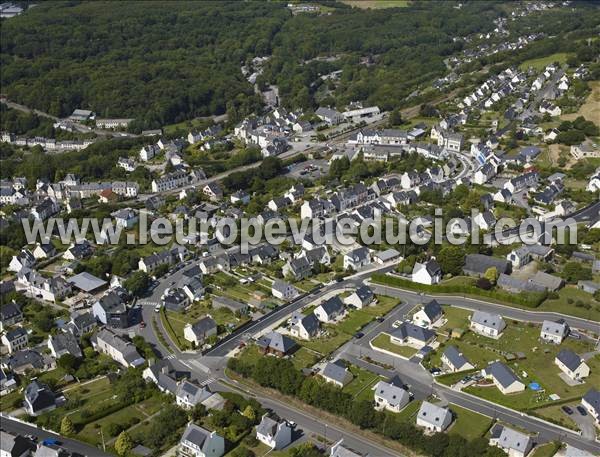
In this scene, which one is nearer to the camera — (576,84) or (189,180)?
(189,180)

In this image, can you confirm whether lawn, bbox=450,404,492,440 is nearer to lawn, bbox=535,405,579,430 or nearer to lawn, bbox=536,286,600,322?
lawn, bbox=535,405,579,430

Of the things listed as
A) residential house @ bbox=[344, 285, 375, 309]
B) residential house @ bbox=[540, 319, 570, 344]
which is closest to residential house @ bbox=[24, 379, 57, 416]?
residential house @ bbox=[344, 285, 375, 309]

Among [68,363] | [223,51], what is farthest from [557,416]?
[223,51]

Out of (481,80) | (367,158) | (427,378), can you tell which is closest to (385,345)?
(427,378)

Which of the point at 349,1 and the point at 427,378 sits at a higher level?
the point at 349,1

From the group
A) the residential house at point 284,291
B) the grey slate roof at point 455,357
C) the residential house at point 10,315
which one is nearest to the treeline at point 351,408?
the grey slate roof at point 455,357

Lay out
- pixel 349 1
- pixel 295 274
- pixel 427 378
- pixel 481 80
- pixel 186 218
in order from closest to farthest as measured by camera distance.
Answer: pixel 427 378, pixel 295 274, pixel 186 218, pixel 481 80, pixel 349 1

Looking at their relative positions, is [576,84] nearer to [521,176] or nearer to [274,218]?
[521,176]
